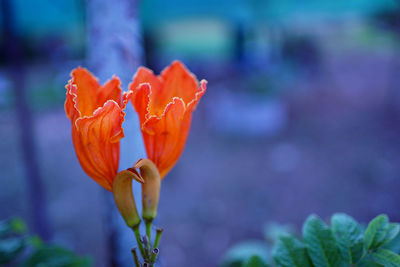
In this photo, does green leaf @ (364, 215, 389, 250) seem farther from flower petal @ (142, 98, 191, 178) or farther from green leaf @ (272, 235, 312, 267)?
flower petal @ (142, 98, 191, 178)

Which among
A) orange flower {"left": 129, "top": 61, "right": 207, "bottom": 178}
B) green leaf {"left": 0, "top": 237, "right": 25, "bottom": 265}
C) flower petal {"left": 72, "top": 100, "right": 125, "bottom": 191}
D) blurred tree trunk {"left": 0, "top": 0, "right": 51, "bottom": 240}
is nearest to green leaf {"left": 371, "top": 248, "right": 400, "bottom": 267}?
orange flower {"left": 129, "top": 61, "right": 207, "bottom": 178}

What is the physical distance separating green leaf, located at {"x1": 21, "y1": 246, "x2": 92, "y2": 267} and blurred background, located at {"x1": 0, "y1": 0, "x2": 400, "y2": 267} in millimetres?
114

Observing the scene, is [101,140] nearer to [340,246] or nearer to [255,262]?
[255,262]

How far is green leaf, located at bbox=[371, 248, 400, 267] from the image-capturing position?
2.31 ft

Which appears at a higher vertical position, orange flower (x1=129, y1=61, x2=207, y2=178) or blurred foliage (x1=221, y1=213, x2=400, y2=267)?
orange flower (x1=129, y1=61, x2=207, y2=178)

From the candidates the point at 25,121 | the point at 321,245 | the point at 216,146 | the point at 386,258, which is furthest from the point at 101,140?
the point at 216,146

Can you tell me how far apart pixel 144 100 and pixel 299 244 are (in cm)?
51

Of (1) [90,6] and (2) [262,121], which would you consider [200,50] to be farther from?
(1) [90,6]

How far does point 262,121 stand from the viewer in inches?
213

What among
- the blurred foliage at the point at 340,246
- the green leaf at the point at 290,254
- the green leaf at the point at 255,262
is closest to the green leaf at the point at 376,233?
the blurred foliage at the point at 340,246

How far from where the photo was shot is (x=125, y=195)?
0.65 metres

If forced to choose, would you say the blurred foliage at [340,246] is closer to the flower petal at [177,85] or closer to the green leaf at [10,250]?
the flower petal at [177,85]

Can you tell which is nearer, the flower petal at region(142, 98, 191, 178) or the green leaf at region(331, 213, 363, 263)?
the flower petal at region(142, 98, 191, 178)

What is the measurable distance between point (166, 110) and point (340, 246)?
0.52 meters
